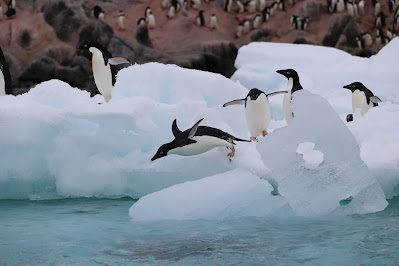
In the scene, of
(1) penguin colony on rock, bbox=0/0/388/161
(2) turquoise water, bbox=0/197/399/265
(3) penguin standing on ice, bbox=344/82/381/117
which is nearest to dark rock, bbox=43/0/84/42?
(1) penguin colony on rock, bbox=0/0/388/161

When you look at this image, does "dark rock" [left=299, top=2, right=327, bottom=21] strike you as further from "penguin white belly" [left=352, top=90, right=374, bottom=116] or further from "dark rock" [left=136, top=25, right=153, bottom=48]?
"penguin white belly" [left=352, top=90, right=374, bottom=116]

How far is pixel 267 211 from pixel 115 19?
16.1 m

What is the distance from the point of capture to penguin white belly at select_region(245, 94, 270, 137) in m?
6.22

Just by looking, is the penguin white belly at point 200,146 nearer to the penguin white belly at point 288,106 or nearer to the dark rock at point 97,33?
the penguin white belly at point 288,106

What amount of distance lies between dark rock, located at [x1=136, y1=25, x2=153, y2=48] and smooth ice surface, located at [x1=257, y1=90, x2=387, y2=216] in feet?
47.4

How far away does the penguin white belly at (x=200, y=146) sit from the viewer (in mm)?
5273

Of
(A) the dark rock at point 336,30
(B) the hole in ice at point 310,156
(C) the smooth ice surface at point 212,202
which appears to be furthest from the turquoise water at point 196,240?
(A) the dark rock at point 336,30

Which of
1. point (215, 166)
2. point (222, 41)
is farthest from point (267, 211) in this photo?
point (222, 41)

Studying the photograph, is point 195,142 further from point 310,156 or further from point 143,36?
point 143,36

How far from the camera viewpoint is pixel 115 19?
20.0m

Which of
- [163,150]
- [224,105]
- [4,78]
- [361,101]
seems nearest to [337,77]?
[361,101]

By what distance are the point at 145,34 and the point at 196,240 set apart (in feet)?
50.1

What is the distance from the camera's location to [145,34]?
18.8 m

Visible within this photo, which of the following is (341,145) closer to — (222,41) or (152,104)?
(152,104)
